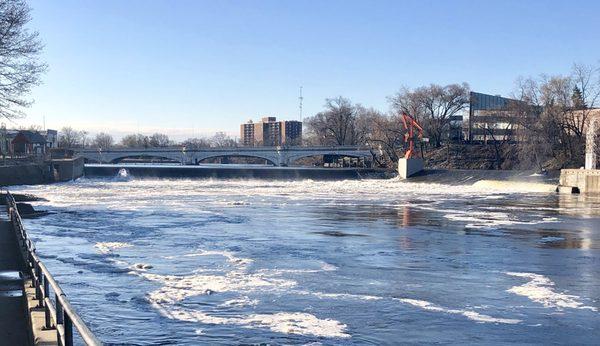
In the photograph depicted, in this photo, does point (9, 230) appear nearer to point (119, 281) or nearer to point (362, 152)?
point (119, 281)

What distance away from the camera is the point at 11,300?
9.09m

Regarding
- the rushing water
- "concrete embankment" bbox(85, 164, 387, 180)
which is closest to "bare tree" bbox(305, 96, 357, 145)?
"concrete embankment" bbox(85, 164, 387, 180)

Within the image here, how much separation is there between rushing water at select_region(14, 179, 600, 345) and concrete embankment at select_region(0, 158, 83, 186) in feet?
117

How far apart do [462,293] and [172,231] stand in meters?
13.0

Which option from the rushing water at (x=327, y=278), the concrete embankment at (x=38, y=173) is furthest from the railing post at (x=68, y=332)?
the concrete embankment at (x=38, y=173)

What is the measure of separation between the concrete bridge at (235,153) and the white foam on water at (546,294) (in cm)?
9455

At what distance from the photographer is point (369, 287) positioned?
42.4 feet

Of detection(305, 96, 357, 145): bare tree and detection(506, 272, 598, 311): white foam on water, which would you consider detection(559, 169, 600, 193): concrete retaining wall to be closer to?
detection(506, 272, 598, 311): white foam on water

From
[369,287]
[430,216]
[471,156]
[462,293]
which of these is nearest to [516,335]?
[462,293]

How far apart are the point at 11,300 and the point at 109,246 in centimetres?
989

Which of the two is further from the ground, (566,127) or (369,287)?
(566,127)

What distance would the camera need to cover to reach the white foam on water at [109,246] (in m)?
18.0

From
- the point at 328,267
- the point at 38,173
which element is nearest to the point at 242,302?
the point at 328,267

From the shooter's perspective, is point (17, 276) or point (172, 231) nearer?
point (17, 276)
